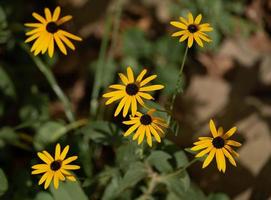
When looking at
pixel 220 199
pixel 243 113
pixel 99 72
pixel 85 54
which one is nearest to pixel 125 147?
pixel 220 199

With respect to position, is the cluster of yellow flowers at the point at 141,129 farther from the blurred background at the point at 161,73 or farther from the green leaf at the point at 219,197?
the blurred background at the point at 161,73

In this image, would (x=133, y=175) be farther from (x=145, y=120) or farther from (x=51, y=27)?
(x=51, y=27)

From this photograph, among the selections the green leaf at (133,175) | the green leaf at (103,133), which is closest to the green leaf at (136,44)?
the green leaf at (103,133)

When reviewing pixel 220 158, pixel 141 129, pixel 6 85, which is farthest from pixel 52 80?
pixel 220 158

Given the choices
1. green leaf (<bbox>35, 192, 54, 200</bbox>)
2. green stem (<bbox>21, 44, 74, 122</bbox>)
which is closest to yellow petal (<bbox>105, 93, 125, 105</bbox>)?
green leaf (<bbox>35, 192, 54, 200</bbox>)

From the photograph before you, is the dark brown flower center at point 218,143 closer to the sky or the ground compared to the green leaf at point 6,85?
closer to the ground

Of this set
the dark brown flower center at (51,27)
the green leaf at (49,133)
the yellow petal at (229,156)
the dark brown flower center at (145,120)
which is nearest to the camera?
the yellow petal at (229,156)

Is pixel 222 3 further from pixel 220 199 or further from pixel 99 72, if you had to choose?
pixel 220 199
